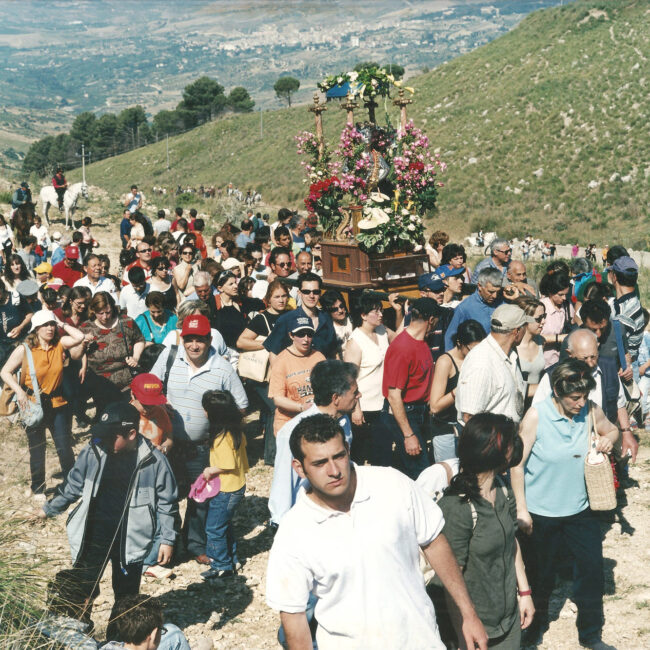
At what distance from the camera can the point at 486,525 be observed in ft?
12.2

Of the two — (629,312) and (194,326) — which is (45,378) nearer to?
(194,326)

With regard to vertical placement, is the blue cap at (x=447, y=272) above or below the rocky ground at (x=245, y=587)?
above

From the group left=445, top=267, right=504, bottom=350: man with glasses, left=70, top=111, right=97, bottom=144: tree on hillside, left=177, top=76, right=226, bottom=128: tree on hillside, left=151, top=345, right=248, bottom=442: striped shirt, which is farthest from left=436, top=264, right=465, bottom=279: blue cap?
left=70, top=111, right=97, bottom=144: tree on hillside

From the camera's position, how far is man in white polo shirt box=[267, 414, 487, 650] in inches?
119

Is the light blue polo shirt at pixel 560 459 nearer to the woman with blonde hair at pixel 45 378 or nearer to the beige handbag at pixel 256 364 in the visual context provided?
the beige handbag at pixel 256 364

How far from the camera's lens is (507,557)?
3.81 m

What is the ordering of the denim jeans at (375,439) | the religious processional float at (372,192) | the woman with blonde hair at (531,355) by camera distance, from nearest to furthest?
1. the woman with blonde hair at (531,355)
2. the denim jeans at (375,439)
3. the religious processional float at (372,192)

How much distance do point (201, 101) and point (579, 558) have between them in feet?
452

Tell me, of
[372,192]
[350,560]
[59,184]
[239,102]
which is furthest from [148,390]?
[239,102]

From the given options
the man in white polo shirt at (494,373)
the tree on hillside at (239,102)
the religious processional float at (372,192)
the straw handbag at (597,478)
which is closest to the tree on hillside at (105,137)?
the tree on hillside at (239,102)

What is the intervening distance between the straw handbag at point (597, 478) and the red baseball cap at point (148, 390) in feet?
8.97

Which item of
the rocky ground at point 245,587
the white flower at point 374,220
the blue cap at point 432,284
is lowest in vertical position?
the rocky ground at point 245,587

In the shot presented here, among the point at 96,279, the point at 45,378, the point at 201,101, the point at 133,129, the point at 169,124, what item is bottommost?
the point at 133,129

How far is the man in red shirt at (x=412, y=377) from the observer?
6062 mm
